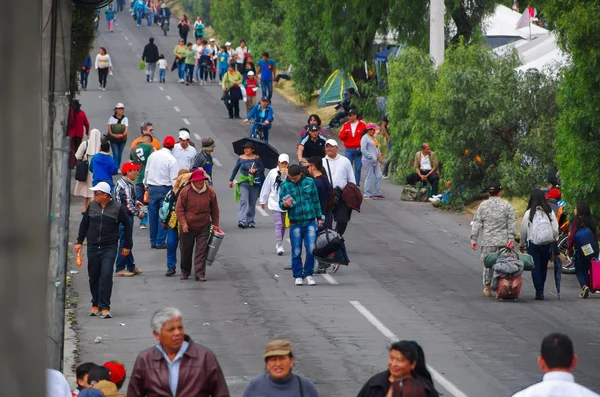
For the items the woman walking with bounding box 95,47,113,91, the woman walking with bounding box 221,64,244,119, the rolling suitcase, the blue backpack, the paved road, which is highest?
the woman walking with bounding box 95,47,113,91

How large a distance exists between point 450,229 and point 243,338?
1021 centimetres

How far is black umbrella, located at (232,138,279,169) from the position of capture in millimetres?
21094

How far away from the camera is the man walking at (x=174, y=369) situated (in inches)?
277

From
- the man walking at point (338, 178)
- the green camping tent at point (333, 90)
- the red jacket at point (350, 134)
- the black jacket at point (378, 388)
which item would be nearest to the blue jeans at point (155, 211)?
the man walking at point (338, 178)

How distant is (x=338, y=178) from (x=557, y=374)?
1332 cm

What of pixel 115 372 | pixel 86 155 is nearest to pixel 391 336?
pixel 115 372

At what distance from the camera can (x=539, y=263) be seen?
1659 centimetres

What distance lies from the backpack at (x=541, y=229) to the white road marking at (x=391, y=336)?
2785mm

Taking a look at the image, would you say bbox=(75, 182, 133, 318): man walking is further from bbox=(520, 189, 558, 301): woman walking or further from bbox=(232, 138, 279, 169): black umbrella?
bbox=(232, 138, 279, 169): black umbrella

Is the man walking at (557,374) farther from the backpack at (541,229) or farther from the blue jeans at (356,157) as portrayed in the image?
the blue jeans at (356,157)

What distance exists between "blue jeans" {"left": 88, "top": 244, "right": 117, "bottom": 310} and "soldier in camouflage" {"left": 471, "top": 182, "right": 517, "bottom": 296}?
16.6ft

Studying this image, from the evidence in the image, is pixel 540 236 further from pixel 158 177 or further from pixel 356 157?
Answer: pixel 356 157

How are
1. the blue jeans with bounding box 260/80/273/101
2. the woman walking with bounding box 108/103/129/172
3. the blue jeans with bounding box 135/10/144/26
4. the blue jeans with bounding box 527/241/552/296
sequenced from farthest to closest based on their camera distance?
the blue jeans with bounding box 135/10/144/26
the blue jeans with bounding box 260/80/273/101
the woman walking with bounding box 108/103/129/172
the blue jeans with bounding box 527/241/552/296

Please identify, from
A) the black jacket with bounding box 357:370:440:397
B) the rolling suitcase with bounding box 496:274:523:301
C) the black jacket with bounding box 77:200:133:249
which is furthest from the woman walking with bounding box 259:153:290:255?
the black jacket with bounding box 357:370:440:397
